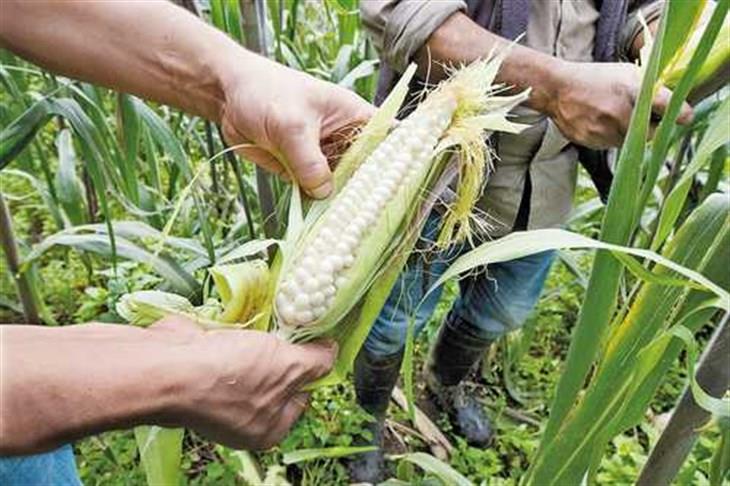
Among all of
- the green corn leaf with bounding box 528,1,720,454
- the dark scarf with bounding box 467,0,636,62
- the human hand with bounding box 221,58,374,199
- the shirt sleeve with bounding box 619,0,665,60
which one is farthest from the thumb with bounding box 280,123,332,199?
the shirt sleeve with bounding box 619,0,665,60

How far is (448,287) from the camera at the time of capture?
170 centimetres

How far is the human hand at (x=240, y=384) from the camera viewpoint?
53 centimetres

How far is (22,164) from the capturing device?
1508 mm

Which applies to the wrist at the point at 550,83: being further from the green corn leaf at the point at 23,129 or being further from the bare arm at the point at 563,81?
the green corn leaf at the point at 23,129

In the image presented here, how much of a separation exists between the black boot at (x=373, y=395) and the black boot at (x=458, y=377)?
14 centimetres

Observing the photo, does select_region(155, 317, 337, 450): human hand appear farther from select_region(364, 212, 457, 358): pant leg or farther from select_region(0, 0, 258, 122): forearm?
select_region(364, 212, 457, 358): pant leg

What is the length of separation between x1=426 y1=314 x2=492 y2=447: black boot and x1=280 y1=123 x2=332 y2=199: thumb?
744 millimetres

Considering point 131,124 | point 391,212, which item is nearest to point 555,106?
point 391,212

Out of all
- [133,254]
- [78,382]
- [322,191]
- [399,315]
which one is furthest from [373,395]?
[78,382]

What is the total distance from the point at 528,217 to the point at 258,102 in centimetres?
54

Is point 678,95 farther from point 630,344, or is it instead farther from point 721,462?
point 721,462

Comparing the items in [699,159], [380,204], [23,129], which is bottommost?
[23,129]

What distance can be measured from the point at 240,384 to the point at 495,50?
571 millimetres

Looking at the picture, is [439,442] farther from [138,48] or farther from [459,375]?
[138,48]
